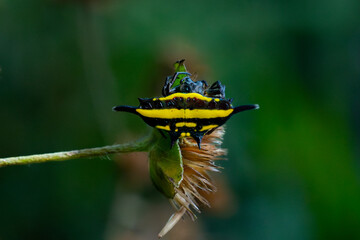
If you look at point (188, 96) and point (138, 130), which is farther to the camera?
point (138, 130)

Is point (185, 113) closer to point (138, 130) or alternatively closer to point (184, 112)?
point (184, 112)

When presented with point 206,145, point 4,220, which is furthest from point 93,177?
point 206,145

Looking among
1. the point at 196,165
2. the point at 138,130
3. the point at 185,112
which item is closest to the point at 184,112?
the point at 185,112

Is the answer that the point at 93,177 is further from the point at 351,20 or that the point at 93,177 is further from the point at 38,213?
the point at 351,20

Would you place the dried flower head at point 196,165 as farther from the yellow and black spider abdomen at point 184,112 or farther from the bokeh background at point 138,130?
the bokeh background at point 138,130

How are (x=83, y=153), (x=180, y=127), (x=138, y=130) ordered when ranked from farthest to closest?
(x=138, y=130) → (x=180, y=127) → (x=83, y=153)

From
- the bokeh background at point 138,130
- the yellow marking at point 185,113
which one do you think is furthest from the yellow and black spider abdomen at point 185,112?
the bokeh background at point 138,130

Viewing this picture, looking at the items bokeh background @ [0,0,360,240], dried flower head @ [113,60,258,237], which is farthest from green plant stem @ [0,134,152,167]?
bokeh background @ [0,0,360,240]
